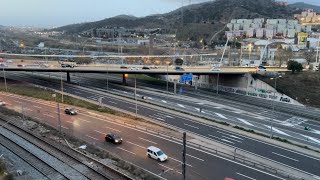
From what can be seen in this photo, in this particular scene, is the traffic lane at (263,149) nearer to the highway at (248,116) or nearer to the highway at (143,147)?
the highway at (143,147)

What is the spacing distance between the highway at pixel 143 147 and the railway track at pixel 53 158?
13.1ft

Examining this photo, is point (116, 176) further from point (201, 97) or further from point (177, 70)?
point (177, 70)

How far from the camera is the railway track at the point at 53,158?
92.2 ft

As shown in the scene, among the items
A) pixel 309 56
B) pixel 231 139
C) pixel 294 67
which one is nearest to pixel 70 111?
pixel 231 139

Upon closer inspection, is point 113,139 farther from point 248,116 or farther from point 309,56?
point 309,56

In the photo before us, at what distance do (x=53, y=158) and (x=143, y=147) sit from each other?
9656mm

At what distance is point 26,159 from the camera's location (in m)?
31.9

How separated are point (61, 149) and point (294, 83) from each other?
57793mm

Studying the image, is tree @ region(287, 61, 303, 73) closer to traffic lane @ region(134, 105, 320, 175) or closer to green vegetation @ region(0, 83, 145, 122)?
traffic lane @ region(134, 105, 320, 175)

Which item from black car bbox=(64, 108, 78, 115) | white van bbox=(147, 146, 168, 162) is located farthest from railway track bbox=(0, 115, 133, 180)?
black car bbox=(64, 108, 78, 115)

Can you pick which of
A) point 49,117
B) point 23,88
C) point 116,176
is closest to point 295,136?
point 116,176

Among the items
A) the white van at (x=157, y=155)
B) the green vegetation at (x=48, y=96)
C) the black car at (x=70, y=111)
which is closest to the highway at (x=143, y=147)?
the white van at (x=157, y=155)

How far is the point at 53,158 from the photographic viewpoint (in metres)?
32.0

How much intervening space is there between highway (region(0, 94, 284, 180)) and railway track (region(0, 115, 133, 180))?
3.99 m
